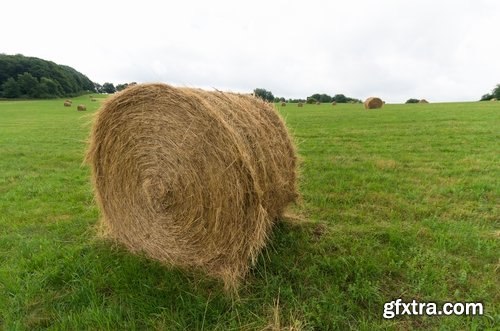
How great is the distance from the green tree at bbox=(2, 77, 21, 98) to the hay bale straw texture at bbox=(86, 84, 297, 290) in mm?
78057

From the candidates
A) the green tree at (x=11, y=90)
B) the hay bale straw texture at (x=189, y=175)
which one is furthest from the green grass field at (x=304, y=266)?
the green tree at (x=11, y=90)

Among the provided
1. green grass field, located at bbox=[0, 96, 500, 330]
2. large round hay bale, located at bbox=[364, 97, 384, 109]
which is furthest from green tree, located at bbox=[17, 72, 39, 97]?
green grass field, located at bbox=[0, 96, 500, 330]

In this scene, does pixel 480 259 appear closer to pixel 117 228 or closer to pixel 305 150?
pixel 117 228

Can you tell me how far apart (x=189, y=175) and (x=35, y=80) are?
3189 inches

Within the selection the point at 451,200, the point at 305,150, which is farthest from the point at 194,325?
the point at 305,150

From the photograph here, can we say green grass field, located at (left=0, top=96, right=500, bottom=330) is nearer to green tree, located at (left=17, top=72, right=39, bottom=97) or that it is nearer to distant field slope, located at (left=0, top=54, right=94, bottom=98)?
distant field slope, located at (left=0, top=54, right=94, bottom=98)

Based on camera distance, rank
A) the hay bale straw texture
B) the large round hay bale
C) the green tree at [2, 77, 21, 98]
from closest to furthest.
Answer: the hay bale straw texture < the large round hay bale < the green tree at [2, 77, 21, 98]

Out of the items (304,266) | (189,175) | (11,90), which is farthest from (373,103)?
(11,90)

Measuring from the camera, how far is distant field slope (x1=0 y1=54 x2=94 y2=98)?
66688 millimetres

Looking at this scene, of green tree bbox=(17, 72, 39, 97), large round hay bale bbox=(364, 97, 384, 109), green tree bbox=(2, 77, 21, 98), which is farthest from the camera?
green tree bbox=(17, 72, 39, 97)

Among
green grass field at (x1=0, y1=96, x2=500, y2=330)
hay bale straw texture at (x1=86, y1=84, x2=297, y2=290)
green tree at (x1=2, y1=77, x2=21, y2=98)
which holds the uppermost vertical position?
green tree at (x1=2, y1=77, x2=21, y2=98)

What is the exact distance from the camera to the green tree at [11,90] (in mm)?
65125

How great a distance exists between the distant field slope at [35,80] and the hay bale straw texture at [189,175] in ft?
252

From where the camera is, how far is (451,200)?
516 cm
